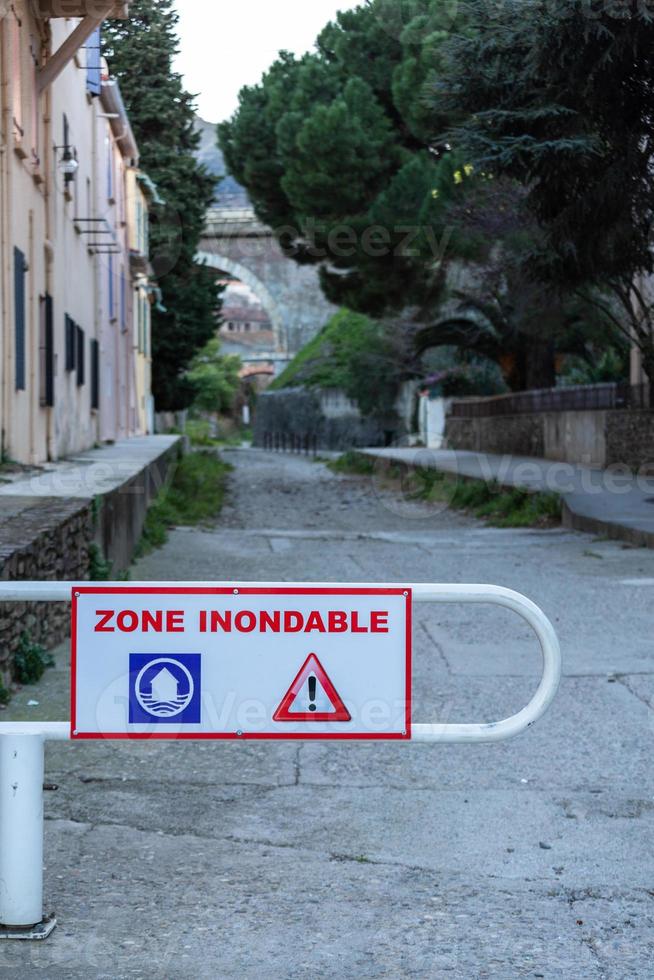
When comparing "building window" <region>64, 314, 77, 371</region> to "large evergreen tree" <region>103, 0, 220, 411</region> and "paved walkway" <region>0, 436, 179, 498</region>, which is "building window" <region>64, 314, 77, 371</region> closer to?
"paved walkway" <region>0, 436, 179, 498</region>

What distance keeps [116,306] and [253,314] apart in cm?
8469

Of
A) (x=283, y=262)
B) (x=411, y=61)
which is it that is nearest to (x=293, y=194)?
(x=411, y=61)

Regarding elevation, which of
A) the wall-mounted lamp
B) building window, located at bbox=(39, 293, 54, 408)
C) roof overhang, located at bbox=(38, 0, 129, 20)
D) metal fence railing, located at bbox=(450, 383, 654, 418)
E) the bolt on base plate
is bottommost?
the bolt on base plate

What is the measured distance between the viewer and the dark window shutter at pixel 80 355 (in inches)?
733

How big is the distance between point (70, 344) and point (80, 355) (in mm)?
1443

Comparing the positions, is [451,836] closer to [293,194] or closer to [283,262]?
[293,194]

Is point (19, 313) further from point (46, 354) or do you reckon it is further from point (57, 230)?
point (57, 230)

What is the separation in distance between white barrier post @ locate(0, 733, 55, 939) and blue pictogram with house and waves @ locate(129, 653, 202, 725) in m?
0.28

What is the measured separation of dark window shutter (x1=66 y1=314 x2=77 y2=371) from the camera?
17.3 m

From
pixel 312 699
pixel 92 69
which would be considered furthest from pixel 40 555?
pixel 92 69

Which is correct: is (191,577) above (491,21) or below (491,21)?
below

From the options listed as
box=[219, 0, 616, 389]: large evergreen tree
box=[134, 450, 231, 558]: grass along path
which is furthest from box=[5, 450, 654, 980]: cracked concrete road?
box=[219, 0, 616, 389]: large evergreen tree

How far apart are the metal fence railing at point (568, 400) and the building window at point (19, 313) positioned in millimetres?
9707

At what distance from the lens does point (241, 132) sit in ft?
106
